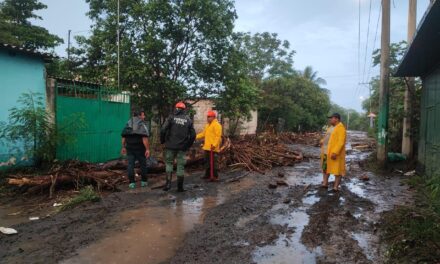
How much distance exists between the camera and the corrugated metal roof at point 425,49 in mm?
5898

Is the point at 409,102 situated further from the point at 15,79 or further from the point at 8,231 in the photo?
the point at 8,231

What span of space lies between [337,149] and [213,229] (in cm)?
408

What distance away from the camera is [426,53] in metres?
8.77

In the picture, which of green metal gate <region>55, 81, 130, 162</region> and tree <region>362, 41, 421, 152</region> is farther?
tree <region>362, 41, 421, 152</region>

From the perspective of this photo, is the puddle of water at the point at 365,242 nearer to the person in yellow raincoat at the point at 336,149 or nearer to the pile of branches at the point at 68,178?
the person in yellow raincoat at the point at 336,149

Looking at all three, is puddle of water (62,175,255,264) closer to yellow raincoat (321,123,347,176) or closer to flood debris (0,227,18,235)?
flood debris (0,227,18,235)

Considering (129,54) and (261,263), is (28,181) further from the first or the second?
(129,54)

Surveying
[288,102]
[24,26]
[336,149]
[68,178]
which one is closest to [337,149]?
[336,149]

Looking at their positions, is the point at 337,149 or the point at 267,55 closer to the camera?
the point at 337,149

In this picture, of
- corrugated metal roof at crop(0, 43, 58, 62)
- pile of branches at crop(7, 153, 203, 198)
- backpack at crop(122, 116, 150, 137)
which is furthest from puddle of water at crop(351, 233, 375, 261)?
corrugated metal roof at crop(0, 43, 58, 62)

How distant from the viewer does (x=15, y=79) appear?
8.75m

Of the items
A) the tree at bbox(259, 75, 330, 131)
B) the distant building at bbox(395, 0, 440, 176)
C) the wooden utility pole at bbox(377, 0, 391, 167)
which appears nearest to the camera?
the distant building at bbox(395, 0, 440, 176)

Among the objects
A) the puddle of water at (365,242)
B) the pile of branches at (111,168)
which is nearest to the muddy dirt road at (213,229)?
the puddle of water at (365,242)

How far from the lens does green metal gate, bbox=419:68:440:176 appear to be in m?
8.81
